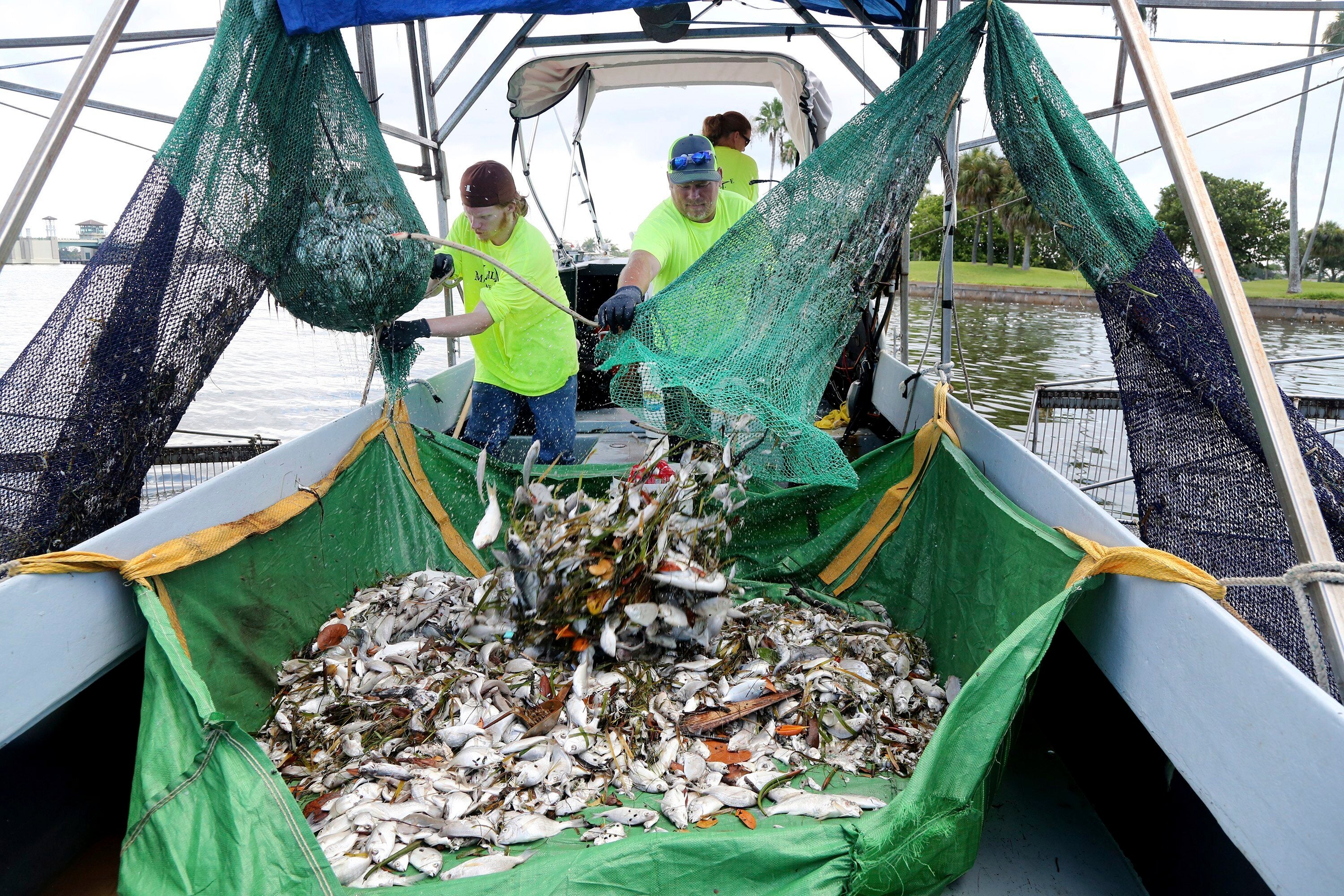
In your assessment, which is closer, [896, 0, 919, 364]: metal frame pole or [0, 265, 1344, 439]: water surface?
[896, 0, 919, 364]: metal frame pole

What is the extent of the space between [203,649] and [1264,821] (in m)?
2.47

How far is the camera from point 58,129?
7.21ft

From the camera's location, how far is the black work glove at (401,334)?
3617mm

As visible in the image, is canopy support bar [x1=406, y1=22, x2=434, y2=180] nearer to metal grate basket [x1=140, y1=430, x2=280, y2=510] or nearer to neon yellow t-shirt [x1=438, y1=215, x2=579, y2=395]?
neon yellow t-shirt [x1=438, y1=215, x2=579, y2=395]

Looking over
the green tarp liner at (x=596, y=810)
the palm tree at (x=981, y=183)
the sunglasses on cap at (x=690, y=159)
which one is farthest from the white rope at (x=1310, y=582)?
the palm tree at (x=981, y=183)

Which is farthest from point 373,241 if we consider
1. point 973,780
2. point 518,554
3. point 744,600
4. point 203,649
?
point 973,780

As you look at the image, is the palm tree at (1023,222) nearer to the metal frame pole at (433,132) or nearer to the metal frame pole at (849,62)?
the metal frame pole at (849,62)

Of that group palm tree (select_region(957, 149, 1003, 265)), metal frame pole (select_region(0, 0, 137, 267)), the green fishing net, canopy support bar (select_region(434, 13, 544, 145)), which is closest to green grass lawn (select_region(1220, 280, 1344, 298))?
palm tree (select_region(957, 149, 1003, 265))

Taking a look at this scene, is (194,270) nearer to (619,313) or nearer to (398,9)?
(398,9)

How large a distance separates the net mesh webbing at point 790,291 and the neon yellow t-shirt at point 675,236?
0.74 metres

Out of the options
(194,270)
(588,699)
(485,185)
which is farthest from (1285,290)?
(194,270)

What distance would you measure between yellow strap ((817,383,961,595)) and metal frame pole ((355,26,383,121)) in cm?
282

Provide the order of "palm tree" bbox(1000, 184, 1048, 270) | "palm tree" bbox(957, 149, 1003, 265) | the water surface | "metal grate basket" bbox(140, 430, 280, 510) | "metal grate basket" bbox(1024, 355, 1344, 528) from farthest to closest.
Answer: "palm tree" bbox(957, 149, 1003, 265), the water surface, "metal grate basket" bbox(1024, 355, 1344, 528), "metal grate basket" bbox(140, 430, 280, 510), "palm tree" bbox(1000, 184, 1048, 270)

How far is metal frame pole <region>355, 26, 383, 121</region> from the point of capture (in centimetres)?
381
